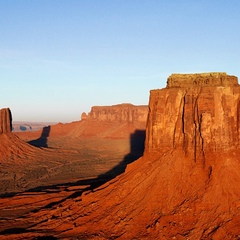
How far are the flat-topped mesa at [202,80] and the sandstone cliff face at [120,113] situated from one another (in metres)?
87.1

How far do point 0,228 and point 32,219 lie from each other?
2.86 meters

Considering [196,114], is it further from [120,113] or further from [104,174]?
[120,113]

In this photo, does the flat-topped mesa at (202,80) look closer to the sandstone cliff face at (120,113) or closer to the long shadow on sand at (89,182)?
the long shadow on sand at (89,182)

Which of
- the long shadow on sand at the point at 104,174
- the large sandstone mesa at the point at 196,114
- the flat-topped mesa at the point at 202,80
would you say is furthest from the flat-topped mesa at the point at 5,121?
the flat-topped mesa at the point at 202,80

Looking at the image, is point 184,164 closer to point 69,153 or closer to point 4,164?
point 4,164

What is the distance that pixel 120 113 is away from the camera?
403 ft

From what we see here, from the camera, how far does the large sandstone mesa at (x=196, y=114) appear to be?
1052 inches

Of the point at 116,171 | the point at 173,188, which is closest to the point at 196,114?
the point at 173,188

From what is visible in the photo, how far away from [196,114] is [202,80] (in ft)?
10.5

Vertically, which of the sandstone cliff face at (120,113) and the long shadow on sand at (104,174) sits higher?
the sandstone cliff face at (120,113)

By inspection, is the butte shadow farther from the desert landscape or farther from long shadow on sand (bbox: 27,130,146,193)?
the desert landscape

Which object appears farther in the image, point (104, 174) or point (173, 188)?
point (104, 174)

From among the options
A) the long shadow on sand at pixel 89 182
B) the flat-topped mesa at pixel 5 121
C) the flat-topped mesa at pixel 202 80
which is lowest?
the long shadow on sand at pixel 89 182

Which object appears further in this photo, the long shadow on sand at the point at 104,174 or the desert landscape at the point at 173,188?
the long shadow on sand at the point at 104,174
